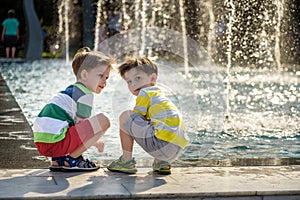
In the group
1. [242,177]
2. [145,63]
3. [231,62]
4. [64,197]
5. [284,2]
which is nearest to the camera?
[64,197]

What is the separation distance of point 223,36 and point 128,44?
457 cm

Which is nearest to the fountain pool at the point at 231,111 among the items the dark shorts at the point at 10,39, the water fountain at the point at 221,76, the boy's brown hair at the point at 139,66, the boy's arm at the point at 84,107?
the water fountain at the point at 221,76

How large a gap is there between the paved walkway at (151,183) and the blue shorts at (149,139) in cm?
14

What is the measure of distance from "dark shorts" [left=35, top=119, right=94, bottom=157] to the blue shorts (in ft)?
Answer: 0.88

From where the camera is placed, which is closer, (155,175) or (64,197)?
(64,197)

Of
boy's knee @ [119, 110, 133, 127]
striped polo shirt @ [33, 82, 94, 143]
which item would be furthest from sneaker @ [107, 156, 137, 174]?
striped polo shirt @ [33, 82, 94, 143]

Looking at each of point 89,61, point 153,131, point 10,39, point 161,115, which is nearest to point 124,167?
point 153,131

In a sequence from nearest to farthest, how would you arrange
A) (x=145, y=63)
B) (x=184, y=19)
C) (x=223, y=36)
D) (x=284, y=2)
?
(x=145, y=63) < (x=284, y=2) < (x=223, y=36) < (x=184, y=19)

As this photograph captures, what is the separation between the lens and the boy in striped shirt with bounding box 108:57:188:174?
15.9ft

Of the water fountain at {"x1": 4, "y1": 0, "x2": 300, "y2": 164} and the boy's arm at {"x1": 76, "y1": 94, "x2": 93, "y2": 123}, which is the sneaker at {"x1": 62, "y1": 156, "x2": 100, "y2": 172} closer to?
the boy's arm at {"x1": 76, "y1": 94, "x2": 93, "y2": 123}

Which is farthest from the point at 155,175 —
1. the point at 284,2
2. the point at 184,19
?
the point at 184,19

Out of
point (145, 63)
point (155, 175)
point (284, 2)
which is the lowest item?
point (155, 175)

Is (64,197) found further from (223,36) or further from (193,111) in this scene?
(223,36)

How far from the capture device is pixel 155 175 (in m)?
4.76
